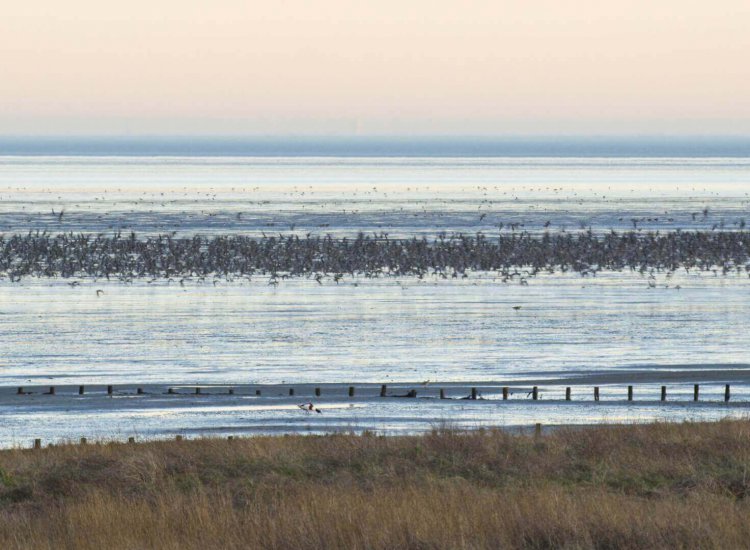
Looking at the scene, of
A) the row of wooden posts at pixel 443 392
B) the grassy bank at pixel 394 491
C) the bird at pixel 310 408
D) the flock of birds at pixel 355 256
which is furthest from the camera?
the flock of birds at pixel 355 256

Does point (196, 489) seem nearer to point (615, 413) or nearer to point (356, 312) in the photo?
point (615, 413)

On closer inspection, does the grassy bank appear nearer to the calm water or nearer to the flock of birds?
the calm water

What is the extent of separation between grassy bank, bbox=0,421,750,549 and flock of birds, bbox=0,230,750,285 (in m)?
47.9

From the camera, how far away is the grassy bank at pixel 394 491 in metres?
15.6

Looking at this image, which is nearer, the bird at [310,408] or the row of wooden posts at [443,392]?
the bird at [310,408]

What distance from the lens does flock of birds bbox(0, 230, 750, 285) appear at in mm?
73812

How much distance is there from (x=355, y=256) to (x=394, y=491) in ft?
200

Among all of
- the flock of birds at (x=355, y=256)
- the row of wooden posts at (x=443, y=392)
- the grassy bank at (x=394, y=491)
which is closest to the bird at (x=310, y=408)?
the row of wooden posts at (x=443, y=392)

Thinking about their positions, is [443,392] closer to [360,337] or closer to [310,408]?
[310,408]

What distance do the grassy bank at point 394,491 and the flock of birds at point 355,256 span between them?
4788 cm

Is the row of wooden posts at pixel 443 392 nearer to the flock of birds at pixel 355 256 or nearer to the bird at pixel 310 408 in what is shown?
the bird at pixel 310 408

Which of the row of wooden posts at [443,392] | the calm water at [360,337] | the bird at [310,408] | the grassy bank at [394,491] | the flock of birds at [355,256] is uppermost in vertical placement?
the grassy bank at [394,491]

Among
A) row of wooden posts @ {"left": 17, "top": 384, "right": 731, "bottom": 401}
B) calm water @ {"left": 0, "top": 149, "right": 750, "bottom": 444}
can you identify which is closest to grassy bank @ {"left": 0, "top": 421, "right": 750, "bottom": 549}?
calm water @ {"left": 0, "top": 149, "right": 750, "bottom": 444}

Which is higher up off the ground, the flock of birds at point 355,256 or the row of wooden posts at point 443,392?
the row of wooden posts at point 443,392
